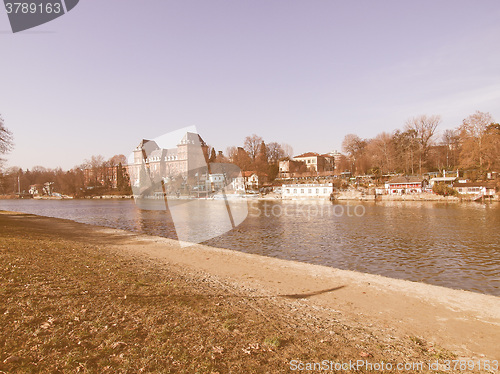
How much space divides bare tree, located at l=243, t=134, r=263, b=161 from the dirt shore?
110m

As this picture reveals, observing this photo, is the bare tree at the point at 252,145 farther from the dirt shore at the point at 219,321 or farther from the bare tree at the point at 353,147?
the dirt shore at the point at 219,321

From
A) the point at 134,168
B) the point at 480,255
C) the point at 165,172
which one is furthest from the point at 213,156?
the point at 480,255

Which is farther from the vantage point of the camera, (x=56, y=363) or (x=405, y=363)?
(x=405, y=363)

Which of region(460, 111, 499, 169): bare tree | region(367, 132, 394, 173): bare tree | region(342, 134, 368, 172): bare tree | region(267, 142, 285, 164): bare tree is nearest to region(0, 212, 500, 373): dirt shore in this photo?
region(460, 111, 499, 169): bare tree

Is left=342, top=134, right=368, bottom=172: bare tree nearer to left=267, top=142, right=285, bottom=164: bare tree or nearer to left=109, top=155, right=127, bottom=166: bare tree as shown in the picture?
left=267, top=142, right=285, bottom=164: bare tree

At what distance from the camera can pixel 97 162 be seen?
141 meters

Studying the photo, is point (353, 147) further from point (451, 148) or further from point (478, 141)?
point (478, 141)

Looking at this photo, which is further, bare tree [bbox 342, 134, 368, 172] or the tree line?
bare tree [bbox 342, 134, 368, 172]

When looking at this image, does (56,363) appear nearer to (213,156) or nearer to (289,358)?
(289,358)

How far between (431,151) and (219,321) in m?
105

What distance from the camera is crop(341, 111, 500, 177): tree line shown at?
212ft

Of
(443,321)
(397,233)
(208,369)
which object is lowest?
(397,233)

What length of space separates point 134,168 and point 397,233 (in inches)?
4529

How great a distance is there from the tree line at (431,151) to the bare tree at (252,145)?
34365 mm
